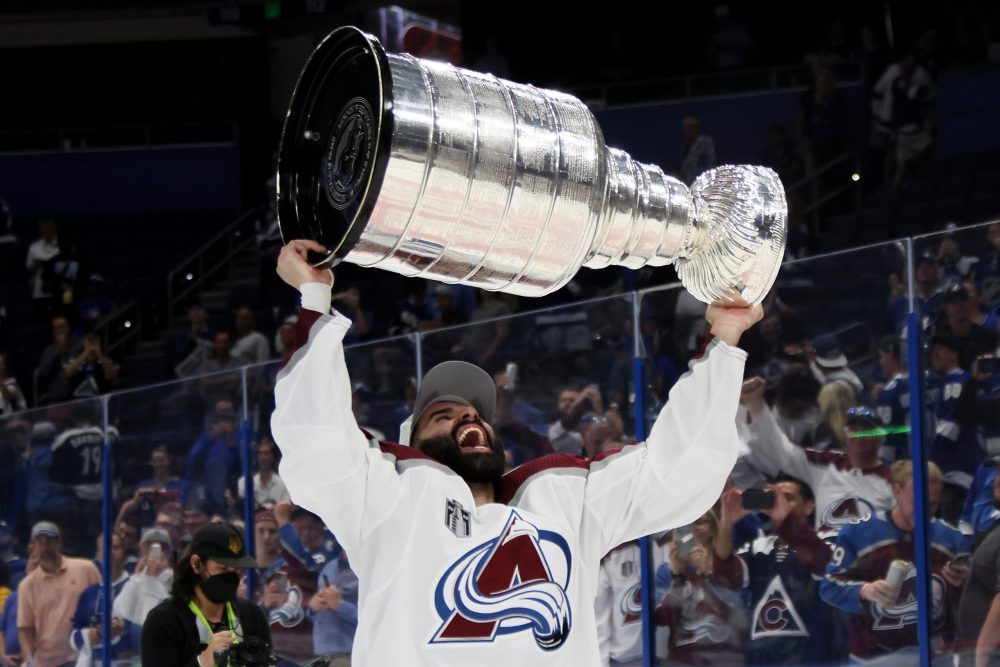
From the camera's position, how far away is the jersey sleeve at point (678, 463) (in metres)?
2.78

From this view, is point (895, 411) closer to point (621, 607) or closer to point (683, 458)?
point (621, 607)

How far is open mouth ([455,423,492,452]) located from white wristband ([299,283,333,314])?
1.32ft

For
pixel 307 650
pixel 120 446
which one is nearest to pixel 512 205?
pixel 307 650

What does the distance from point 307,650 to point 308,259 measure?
3713 millimetres

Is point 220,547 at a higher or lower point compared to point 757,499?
lower

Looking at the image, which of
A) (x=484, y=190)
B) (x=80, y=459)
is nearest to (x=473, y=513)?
(x=484, y=190)

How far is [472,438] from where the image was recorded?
293cm

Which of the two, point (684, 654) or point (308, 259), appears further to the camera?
point (684, 654)

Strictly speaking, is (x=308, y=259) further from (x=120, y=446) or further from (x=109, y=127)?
(x=109, y=127)

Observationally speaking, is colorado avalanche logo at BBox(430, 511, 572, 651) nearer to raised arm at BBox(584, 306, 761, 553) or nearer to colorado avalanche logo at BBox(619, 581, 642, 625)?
raised arm at BBox(584, 306, 761, 553)

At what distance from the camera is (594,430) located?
5.11 metres

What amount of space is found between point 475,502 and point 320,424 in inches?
15.3

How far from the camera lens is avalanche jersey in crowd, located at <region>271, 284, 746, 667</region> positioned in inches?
105

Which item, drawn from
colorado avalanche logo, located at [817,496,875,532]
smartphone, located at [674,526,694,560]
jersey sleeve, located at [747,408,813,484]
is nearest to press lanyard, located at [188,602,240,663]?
smartphone, located at [674,526,694,560]
